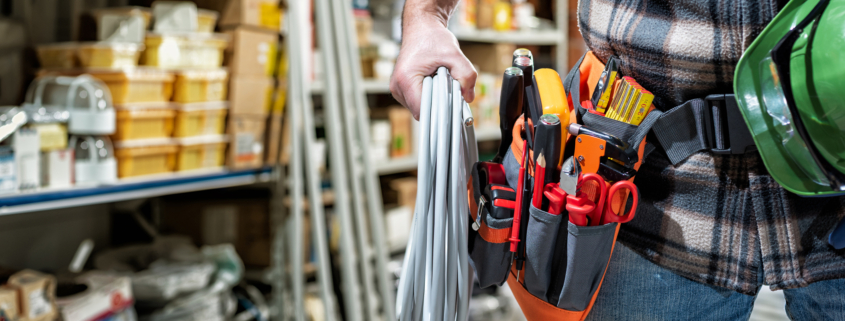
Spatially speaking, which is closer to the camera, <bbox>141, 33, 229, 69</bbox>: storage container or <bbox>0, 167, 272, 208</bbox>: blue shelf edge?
<bbox>0, 167, 272, 208</bbox>: blue shelf edge

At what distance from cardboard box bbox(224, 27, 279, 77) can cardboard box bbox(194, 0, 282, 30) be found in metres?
0.03

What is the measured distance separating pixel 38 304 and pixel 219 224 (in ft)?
2.87

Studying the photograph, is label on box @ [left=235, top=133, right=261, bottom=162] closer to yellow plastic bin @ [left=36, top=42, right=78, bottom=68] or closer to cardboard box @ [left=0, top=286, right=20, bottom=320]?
yellow plastic bin @ [left=36, top=42, right=78, bottom=68]

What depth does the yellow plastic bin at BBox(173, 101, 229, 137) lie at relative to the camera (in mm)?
1771

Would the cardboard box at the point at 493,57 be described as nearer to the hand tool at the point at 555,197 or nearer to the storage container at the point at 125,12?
the storage container at the point at 125,12

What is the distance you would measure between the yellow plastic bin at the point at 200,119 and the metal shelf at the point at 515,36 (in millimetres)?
1219

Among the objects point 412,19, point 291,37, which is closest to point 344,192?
point 291,37

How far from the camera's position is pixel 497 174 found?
65 cm

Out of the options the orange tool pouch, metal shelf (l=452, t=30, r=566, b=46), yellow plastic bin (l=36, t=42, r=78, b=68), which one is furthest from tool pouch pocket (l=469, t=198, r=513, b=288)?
metal shelf (l=452, t=30, r=566, b=46)

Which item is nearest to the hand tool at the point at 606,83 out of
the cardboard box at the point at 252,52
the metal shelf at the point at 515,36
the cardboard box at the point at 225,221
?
the cardboard box at the point at 252,52

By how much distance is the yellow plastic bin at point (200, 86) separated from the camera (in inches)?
69.1

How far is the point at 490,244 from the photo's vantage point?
63 cm

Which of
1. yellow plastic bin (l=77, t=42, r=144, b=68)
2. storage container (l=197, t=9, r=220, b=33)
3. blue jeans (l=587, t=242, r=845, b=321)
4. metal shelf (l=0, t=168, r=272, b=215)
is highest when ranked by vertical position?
storage container (l=197, t=9, r=220, b=33)

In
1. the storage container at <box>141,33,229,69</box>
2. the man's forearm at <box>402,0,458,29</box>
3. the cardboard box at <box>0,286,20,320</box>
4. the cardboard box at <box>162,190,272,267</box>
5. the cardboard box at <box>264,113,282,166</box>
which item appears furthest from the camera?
the cardboard box at <box>162,190,272,267</box>
